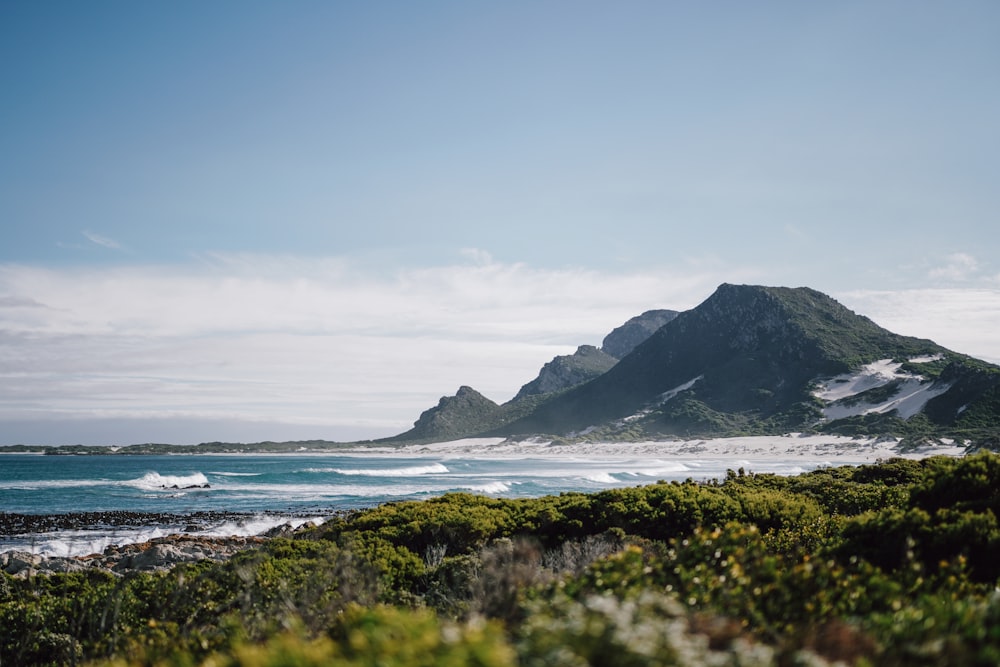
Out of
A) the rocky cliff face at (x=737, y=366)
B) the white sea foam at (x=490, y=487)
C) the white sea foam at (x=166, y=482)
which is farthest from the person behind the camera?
the rocky cliff face at (x=737, y=366)

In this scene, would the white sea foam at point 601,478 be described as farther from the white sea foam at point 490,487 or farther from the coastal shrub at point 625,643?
the coastal shrub at point 625,643

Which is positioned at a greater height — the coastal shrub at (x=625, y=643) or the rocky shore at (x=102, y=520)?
the coastal shrub at (x=625, y=643)

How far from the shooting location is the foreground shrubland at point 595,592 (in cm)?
367

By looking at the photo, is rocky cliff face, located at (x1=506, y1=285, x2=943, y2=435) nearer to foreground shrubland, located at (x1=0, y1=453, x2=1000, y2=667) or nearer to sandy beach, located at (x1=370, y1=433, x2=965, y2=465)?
sandy beach, located at (x1=370, y1=433, x2=965, y2=465)

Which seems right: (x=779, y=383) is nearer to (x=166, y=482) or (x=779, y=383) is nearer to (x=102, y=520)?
(x=166, y=482)

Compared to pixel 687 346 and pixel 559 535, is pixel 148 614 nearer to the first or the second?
pixel 559 535

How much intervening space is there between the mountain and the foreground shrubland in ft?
295

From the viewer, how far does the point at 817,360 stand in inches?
6156

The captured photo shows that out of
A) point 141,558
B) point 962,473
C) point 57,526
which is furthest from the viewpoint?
point 57,526

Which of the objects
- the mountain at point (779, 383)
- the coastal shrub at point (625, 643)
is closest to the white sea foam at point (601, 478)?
the mountain at point (779, 383)

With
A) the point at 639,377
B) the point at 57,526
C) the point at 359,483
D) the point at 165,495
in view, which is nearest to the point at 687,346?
the point at 639,377

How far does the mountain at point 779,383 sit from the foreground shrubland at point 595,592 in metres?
89.9

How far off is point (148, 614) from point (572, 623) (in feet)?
29.1

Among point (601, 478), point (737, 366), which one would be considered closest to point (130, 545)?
point (601, 478)
